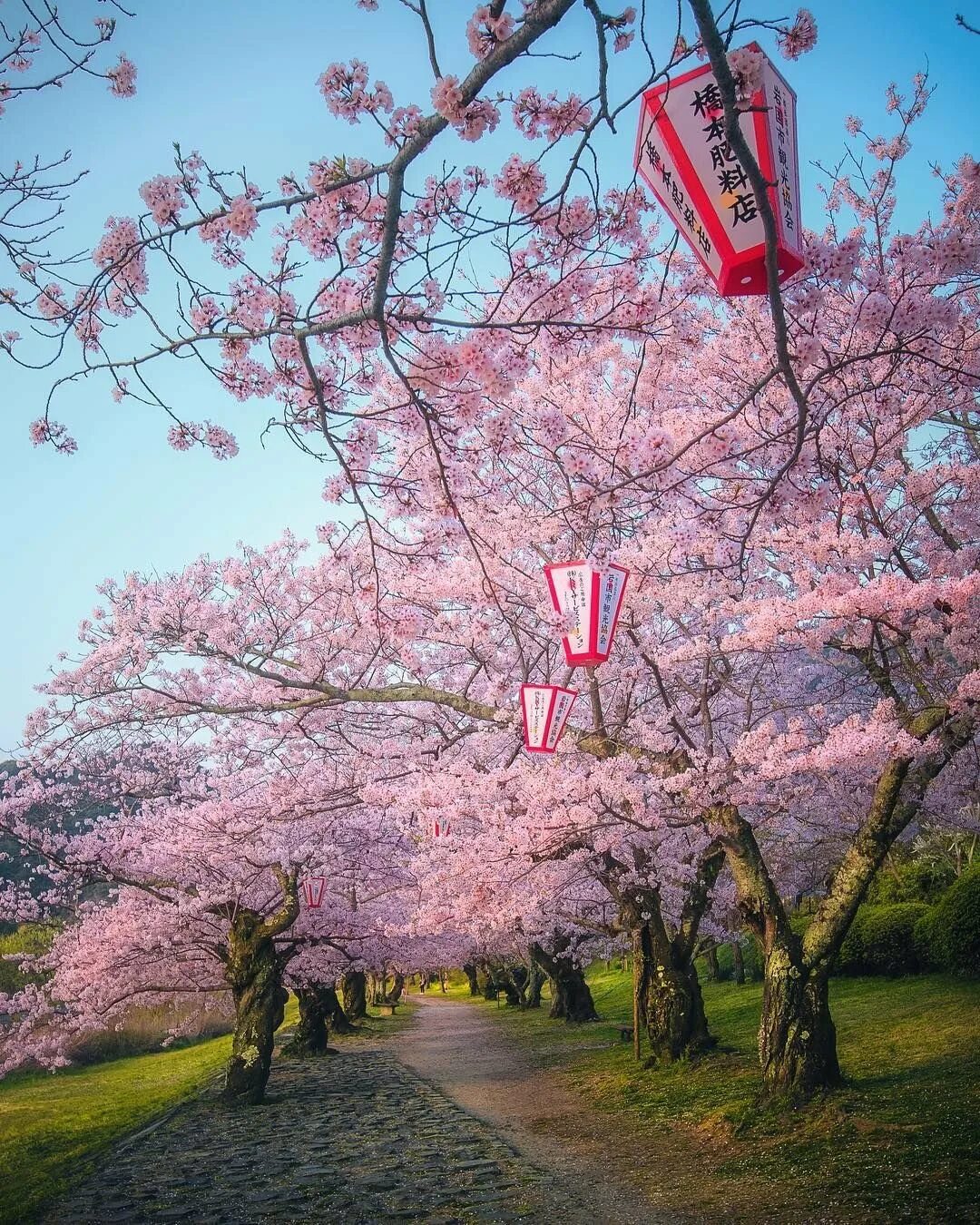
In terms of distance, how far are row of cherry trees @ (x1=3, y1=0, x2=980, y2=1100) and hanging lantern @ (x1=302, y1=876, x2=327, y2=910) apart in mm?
502

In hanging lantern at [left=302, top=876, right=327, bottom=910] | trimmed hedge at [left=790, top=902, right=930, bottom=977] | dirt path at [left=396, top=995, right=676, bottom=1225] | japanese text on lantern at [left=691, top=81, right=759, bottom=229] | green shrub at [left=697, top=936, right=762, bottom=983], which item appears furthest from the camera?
green shrub at [left=697, top=936, right=762, bottom=983]

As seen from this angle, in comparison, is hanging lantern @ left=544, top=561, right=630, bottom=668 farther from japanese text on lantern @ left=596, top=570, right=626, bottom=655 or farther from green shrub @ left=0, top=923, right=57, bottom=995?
green shrub @ left=0, top=923, right=57, bottom=995

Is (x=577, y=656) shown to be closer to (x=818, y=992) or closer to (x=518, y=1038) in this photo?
(x=818, y=992)

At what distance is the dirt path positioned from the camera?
612cm

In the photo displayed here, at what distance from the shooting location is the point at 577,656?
21.2ft

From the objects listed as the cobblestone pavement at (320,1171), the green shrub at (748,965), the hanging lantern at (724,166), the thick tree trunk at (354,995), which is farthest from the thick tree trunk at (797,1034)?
the thick tree trunk at (354,995)

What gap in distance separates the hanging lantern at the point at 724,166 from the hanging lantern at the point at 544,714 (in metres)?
4.47

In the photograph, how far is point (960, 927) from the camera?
1346 centimetres

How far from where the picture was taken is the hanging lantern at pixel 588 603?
6359mm

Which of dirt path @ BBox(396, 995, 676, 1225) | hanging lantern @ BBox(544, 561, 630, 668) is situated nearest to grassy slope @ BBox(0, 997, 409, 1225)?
dirt path @ BBox(396, 995, 676, 1225)

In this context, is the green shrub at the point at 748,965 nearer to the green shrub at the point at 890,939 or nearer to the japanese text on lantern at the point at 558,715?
the green shrub at the point at 890,939

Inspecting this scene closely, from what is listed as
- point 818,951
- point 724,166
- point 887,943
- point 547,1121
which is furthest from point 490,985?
point 724,166

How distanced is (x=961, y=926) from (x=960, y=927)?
1.3 inches

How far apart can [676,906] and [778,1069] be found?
7.57m
